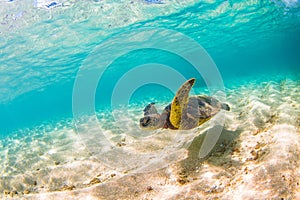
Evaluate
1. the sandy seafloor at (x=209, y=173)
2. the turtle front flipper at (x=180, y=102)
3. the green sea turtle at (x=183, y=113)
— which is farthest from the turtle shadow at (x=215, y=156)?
Answer: the turtle front flipper at (x=180, y=102)

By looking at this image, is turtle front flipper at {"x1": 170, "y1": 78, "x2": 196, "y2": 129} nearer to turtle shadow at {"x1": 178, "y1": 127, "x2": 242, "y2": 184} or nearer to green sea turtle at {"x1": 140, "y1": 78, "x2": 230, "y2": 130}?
green sea turtle at {"x1": 140, "y1": 78, "x2": 230, "y2": 130}

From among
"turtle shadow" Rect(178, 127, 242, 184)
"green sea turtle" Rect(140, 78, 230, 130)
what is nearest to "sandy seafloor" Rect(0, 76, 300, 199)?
"turtle shadow" Rect(178, 127, 242, 184)

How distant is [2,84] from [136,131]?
1350 inches

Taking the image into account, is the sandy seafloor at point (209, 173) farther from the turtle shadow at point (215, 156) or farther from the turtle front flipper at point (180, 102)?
the turtle front flipper at point (180, 102)

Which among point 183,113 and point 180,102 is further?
point 183,113

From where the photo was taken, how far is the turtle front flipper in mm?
3561

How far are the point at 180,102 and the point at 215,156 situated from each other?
1248 millimetres

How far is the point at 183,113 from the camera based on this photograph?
13.3 ft

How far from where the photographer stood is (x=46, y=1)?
13.8 meters

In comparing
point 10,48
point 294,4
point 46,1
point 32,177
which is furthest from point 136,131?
point 294,4

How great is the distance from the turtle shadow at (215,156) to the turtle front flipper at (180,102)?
0.72 metres

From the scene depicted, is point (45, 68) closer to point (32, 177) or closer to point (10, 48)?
point (10, 48)

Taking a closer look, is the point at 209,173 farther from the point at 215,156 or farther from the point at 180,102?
the point at 180,102

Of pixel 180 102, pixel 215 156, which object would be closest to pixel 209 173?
pixel 215 156
